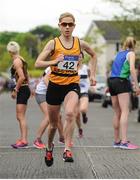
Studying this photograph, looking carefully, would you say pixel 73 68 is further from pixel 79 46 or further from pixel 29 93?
pixel 29 93

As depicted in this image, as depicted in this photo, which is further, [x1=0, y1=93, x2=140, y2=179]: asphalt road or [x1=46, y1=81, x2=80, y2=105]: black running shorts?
[x1=46, y1=81, x2=80, y2=105]: black running shorts

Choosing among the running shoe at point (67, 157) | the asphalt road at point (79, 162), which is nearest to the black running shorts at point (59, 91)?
the running shoe at point (67, 157)

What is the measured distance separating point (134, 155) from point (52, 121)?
6.34ft

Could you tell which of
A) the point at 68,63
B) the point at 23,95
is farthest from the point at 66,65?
the point at 23,95

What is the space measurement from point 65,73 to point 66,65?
12 centimetres

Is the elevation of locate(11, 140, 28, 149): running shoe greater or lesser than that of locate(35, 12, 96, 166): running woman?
lesser

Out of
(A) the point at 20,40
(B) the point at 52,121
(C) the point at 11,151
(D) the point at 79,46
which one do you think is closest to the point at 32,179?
(B) the point at 52,121

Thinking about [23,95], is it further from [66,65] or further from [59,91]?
[66,65]

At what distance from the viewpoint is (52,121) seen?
9492 millimetres

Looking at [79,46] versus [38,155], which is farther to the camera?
[38,155]

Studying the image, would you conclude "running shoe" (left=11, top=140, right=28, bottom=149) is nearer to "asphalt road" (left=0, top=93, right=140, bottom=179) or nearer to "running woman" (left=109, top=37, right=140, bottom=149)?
"asphalt road" (left=0, top=93, right=140, bottom=179)

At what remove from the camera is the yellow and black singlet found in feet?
30.3

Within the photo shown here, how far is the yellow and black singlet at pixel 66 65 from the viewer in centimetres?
925

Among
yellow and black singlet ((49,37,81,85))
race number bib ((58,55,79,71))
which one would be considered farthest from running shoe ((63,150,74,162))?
race number bib ((58,55,79,71))
